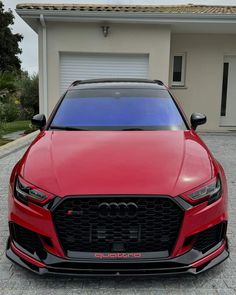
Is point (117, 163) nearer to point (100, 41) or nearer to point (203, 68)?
point (100, 41)

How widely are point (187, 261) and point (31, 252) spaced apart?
3.96 ft

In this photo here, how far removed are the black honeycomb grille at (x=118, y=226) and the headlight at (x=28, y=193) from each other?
5.8 inches

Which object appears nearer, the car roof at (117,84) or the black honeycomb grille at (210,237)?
the black honeycomb grille at (210,237)

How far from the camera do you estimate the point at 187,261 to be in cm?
290

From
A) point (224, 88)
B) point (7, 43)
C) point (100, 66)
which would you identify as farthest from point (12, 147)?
point (7, 43)

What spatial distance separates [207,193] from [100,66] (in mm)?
8997

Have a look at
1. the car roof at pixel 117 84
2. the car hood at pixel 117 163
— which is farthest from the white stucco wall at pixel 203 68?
the car hood at pixel 117 163

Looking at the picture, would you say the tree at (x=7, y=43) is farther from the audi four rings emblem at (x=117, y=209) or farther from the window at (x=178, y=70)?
the audi four rings emblem at (x=117, y=209)

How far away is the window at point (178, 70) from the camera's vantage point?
1264 centimetres

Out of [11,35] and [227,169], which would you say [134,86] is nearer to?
[227,169]

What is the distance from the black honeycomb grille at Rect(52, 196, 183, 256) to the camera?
2869 mm

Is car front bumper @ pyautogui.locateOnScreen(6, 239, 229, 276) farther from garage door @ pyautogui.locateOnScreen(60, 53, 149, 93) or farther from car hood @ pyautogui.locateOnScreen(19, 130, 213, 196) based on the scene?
garage door @ pyautogui.locateOnScreen(60, 53, 149, 93)

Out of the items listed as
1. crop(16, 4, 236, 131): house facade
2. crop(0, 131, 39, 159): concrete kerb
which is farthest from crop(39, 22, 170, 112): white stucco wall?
crop(0, 131, 39, 159): concrete kerb

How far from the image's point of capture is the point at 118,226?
2.88 metres
